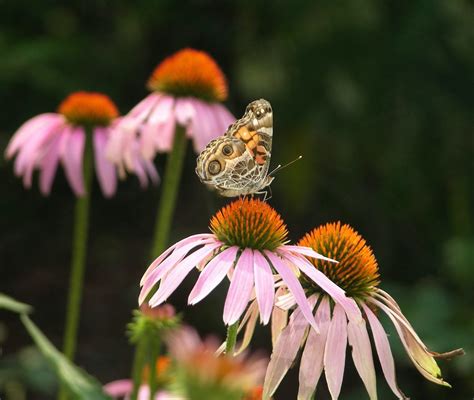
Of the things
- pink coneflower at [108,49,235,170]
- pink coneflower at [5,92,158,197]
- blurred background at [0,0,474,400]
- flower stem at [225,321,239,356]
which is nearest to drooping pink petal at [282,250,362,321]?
flower stem at [225,321,239,356]

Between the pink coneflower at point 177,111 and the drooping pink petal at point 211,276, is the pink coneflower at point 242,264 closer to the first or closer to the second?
the drooping pink petal at point 211,276

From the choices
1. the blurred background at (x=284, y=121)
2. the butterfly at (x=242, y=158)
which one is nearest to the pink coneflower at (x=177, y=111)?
the butterfly at (x=242, y=158)

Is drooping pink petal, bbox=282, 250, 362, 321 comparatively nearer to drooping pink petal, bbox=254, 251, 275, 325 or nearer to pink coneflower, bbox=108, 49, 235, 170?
Result: drooping pink petal, bbox=254, 251, 275, 325

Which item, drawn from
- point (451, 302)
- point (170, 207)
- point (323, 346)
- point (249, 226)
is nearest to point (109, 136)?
point (170, 207)

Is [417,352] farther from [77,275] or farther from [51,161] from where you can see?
[51,161]

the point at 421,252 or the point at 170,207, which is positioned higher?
the point at 170,207

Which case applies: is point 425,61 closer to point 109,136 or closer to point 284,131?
point 284,131
